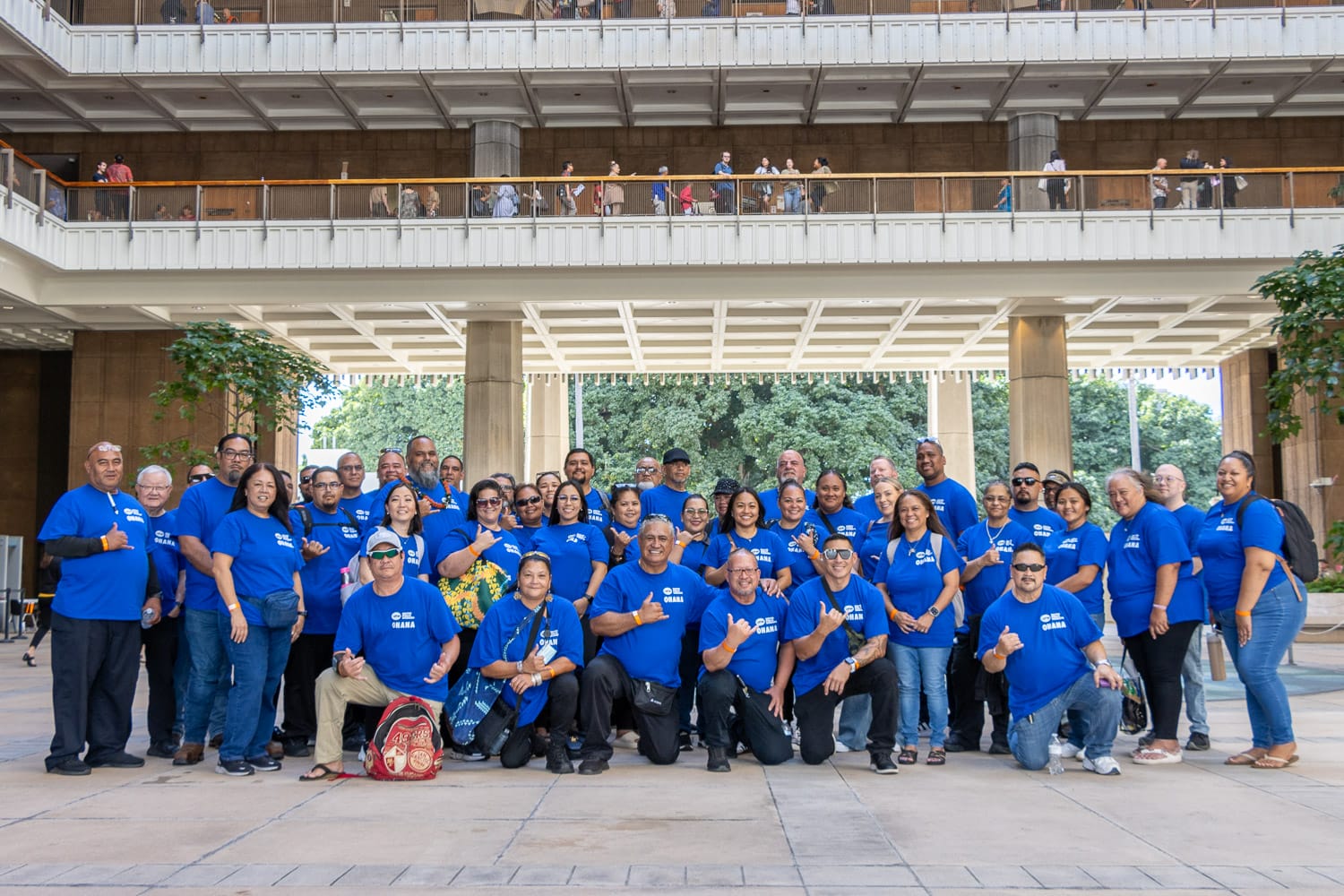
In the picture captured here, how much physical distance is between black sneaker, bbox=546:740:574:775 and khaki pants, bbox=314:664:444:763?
0.73 m

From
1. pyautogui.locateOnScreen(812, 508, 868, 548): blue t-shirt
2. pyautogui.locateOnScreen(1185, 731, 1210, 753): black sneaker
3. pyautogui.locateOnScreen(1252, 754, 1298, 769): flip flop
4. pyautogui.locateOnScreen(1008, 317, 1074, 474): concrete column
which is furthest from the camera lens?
pyautogui.locateOnScreen(1008, 317, 1074, 474): concrete column

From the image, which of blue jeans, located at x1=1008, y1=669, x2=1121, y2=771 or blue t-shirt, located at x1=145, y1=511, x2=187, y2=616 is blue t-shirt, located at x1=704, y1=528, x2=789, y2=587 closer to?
blue jeans, located at x1=1008, y1=669, x2=1121, y2=771

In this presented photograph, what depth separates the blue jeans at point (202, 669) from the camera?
798cm

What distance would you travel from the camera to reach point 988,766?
793 centimetres

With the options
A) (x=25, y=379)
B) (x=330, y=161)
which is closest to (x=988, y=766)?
(x=330, y=161)

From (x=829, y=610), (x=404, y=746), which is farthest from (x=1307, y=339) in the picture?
(x=404, y=746)

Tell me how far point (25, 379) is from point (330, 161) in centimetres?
1067

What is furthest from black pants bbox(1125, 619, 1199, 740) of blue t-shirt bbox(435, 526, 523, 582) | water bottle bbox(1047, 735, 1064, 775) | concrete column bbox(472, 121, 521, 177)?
concrete column bbox(472, 121, 521, 177)

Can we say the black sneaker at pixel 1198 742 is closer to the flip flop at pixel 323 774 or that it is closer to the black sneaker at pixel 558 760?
the black sneaker at pixel 558 760

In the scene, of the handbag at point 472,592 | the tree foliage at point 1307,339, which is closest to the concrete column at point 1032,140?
the tree foliage at point 1307,339

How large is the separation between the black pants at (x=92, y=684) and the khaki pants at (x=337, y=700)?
1.21 meters

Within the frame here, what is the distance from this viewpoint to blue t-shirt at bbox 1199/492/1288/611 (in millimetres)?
7871

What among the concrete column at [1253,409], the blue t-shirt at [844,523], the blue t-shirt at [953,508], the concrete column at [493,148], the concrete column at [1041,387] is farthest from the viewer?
the concrete column at [1253,409]

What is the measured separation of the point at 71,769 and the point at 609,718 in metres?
3.19
